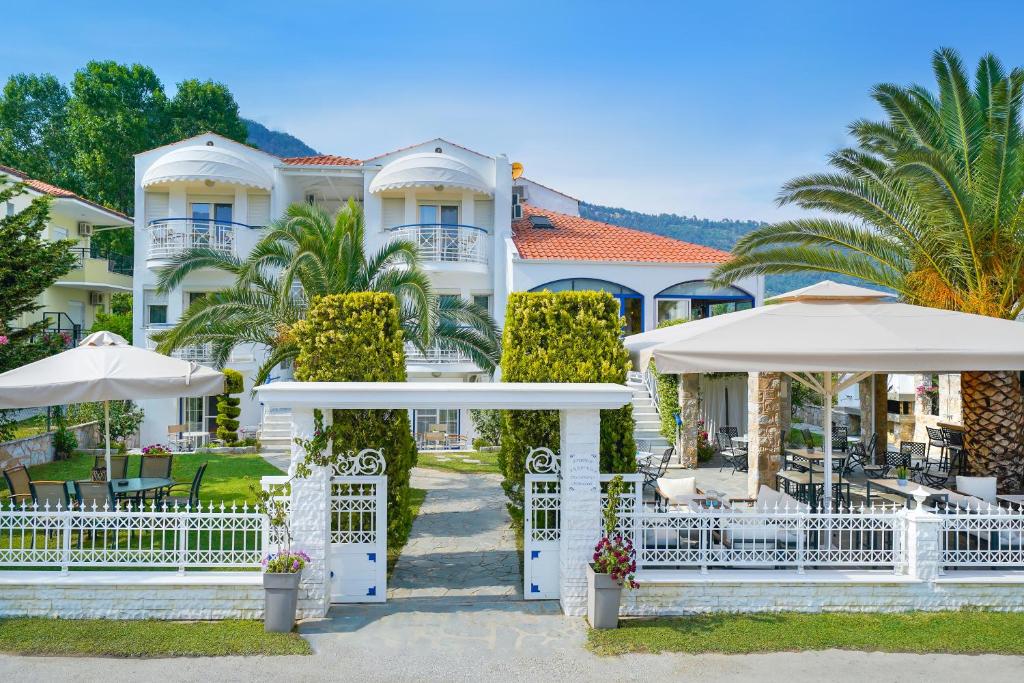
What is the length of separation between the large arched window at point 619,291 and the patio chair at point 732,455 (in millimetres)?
5189

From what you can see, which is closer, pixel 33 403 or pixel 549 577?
pixel 549 577

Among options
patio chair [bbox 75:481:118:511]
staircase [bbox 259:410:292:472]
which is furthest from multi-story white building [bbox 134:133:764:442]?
patio chair [bbox 75:481:118:511]

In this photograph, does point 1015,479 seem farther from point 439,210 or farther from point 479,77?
point 439,210

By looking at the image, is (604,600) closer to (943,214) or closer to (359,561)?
(359,561)

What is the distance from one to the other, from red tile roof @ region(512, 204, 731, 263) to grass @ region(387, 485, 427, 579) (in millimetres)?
10207

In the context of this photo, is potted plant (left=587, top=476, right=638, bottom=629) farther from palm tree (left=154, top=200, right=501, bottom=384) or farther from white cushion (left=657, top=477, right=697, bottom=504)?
palm tree (left=154, top=200, right=501, bottom=384)

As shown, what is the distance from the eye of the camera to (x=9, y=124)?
45.2 meters

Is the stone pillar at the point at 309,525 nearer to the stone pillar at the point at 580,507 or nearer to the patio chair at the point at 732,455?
the stone pillar at the point at 580,507

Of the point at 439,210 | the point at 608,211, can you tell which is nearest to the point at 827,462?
the point at 439,210

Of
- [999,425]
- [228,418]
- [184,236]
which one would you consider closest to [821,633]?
[999,425]

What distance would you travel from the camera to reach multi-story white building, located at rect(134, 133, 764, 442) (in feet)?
77.5

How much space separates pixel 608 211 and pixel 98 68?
109m

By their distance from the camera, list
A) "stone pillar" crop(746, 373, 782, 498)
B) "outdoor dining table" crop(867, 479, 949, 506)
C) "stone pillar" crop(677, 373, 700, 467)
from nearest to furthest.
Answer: "outdoor dining table" crop(867, 479, 949, 506) → "stone pillar" crop(746, 373, 782, 498) → "stone pillar" crop(677, 373, 700, 467)

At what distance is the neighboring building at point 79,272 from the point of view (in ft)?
96.9
